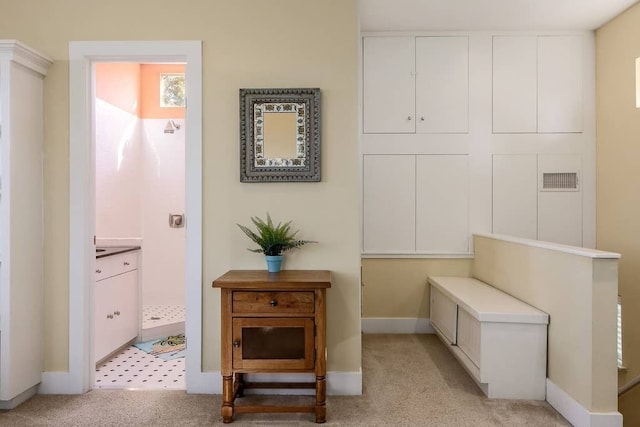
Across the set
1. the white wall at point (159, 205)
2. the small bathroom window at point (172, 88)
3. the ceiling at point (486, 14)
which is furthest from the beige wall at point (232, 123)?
the small bathroom window at point (172, 88)

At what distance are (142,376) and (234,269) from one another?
114 cm

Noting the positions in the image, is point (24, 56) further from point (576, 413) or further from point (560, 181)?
point (560, 181)

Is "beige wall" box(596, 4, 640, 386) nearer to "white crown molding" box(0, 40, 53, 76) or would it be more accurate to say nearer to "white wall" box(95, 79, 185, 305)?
"white wall" box(95, 79, 185, 305)

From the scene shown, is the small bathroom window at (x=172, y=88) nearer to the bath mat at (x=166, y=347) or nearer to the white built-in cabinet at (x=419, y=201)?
the white built-in cabinet at (x=419, y=201)

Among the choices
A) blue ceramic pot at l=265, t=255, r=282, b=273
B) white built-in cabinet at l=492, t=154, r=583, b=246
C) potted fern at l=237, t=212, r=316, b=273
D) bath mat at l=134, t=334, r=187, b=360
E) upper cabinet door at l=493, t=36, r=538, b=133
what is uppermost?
upper cabinet door at l=493, t=36, r=538, b=133

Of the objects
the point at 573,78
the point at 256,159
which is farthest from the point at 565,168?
the point at 256,159

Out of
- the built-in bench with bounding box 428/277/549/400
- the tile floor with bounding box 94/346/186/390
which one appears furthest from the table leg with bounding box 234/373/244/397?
the built-in bench with bounding box 428/277/549/400

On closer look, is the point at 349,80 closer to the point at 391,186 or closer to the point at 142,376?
the point at 391,186

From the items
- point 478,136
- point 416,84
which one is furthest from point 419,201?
point 416,84

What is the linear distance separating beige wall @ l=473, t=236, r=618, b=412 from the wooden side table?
140cm

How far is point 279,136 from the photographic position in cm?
265

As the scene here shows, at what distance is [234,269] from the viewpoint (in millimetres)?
2680

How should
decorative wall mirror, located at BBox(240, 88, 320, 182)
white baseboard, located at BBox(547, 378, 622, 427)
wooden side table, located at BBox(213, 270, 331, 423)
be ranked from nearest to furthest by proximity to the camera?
white baseboard, located at BBox(547, 378, 622, 427) → wooden side table, located at BBox(213, 270, 331, 423) → decorative wall mirror, located at BBox(240, 88, 320, 182)

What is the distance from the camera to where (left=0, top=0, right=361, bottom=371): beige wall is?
8.75 feet
